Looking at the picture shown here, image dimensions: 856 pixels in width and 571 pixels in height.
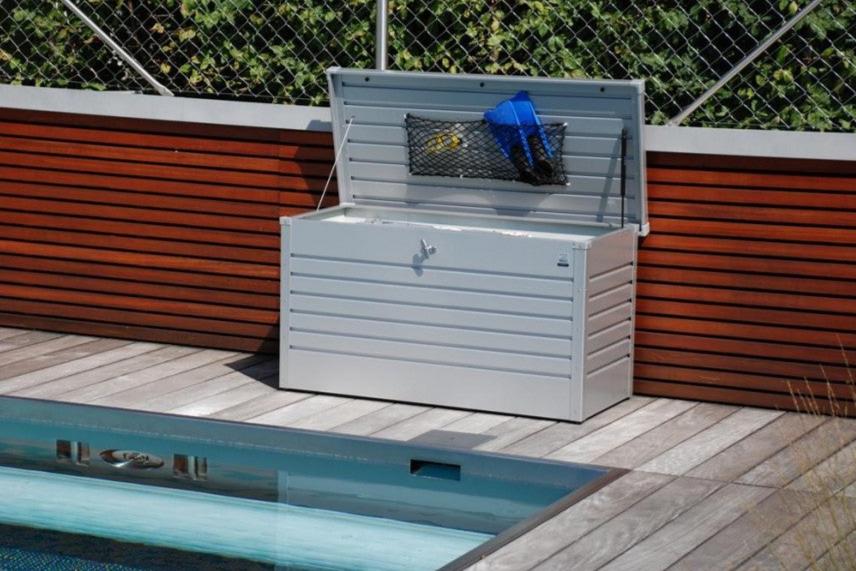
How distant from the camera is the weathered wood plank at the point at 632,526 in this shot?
371 centimetres

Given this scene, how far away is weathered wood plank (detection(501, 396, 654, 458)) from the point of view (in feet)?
15.3

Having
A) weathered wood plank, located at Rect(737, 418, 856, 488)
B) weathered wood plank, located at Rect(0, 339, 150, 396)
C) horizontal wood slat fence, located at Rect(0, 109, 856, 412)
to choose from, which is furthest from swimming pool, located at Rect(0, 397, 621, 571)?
horizontal wood slat fence, located at Rect(0, 109, 856, 412)

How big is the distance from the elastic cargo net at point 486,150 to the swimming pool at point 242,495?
1072 mm

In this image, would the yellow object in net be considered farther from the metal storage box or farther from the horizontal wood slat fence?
the horizontal wood slat fence

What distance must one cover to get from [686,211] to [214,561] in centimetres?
205

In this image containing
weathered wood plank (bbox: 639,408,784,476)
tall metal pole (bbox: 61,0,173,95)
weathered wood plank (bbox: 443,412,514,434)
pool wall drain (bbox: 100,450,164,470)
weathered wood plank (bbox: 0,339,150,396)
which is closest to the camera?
weathered wood plank (bbox: 639,408,784,476)

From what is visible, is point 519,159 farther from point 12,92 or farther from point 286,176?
point 12,92

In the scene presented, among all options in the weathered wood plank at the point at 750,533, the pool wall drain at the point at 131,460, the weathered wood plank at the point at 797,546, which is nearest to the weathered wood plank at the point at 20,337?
the pool wall drain at the point at 131,460

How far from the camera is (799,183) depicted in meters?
5.09

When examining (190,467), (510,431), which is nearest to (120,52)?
(190,467)

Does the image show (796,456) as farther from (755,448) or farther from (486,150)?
(486,150)

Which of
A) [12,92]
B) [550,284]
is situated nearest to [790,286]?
[550,284]

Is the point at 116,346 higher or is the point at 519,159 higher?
the point at 519,159

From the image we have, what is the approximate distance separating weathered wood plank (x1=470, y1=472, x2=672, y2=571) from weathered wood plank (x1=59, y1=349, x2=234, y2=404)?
1.77 metres
